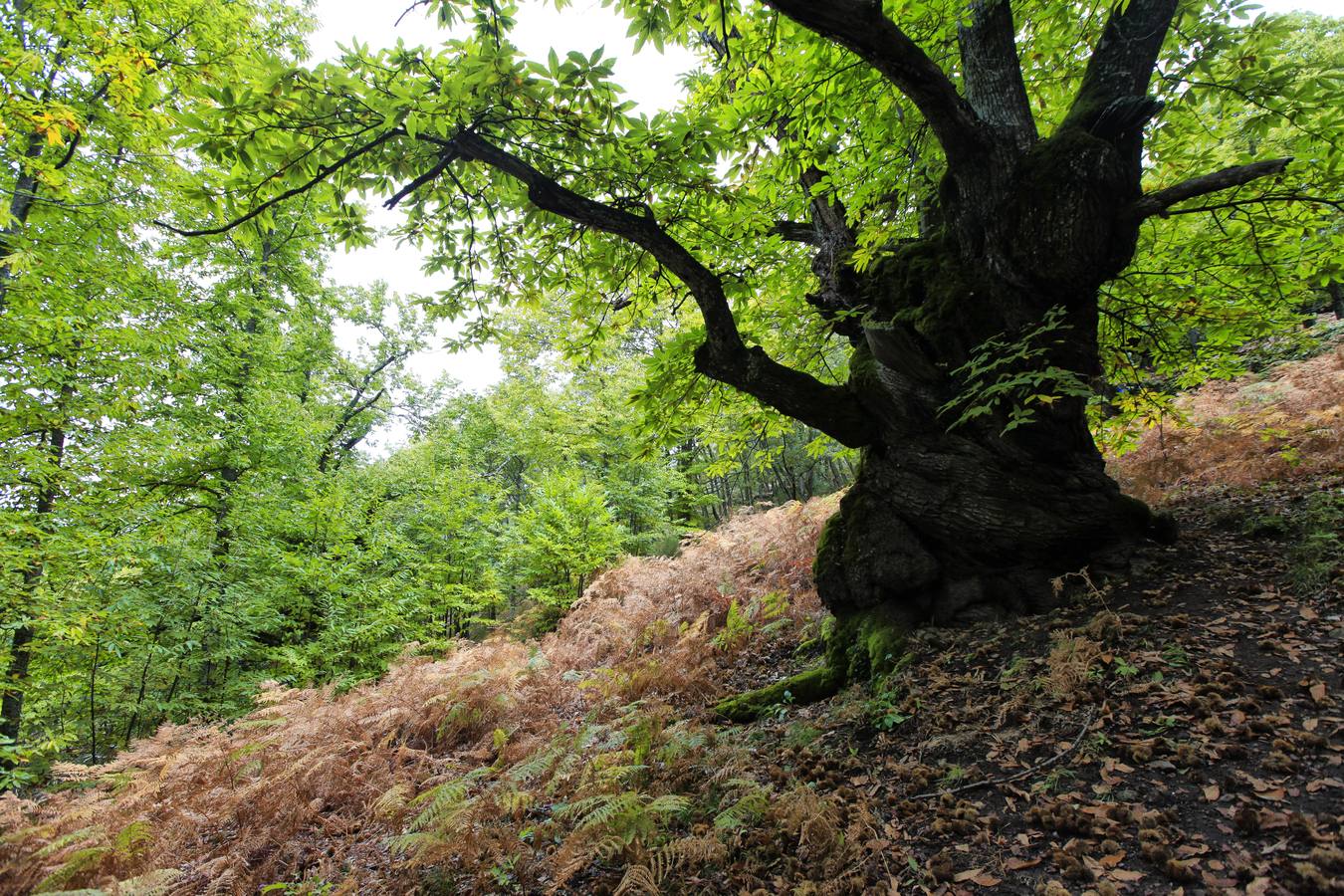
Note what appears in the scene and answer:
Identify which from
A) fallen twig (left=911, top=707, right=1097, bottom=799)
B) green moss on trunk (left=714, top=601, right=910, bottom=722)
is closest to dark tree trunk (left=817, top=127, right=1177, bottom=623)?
green moss on trunk (left=714, top=601, right=910, bottom=722)

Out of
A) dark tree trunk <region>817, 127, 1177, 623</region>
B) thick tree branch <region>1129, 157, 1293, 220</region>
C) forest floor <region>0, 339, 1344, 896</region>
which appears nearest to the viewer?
forest floor <region>0, 339, 1344, 896</region>

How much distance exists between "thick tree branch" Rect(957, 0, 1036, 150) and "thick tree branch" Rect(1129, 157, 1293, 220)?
2.98 feet

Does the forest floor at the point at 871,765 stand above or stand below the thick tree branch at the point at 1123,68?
below

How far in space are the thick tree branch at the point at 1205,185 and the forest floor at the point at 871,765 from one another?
2545 millimetres

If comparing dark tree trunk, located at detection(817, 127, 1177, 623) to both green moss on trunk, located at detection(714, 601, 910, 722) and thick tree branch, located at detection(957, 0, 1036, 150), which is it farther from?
thick tree branch, located at detection(957, 0, 1036, 150)

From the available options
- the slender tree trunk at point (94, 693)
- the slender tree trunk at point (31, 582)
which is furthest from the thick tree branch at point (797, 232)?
the slender tree trunk at point (94, 693)

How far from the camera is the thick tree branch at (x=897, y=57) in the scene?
2934 mm

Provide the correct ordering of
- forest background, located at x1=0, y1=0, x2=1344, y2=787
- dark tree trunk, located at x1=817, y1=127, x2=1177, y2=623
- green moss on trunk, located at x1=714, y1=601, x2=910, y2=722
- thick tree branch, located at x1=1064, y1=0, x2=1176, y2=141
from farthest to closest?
green moss on trunk, located at x1=714, y1=601, x2=910, y2=722
forest background, located at x1=0, y1=0, x2=1344, y2=787
dark tree trunk, located at x1=817, y1=127, x2=1177, y2=623
thick tree branch, located at x1=1064, y1=0, x2=1176, y2=141

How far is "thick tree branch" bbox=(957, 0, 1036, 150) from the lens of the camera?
154 inches

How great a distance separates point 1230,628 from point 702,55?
7.60 metres

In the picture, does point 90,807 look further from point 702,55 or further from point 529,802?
point 702,55

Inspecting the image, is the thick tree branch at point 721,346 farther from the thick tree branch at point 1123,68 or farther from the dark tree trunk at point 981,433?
the thick tree branch at point 1123,68

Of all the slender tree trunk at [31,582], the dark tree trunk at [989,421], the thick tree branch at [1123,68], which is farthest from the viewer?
the slender tree trunk at [31,582]

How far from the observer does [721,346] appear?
4.59 m
